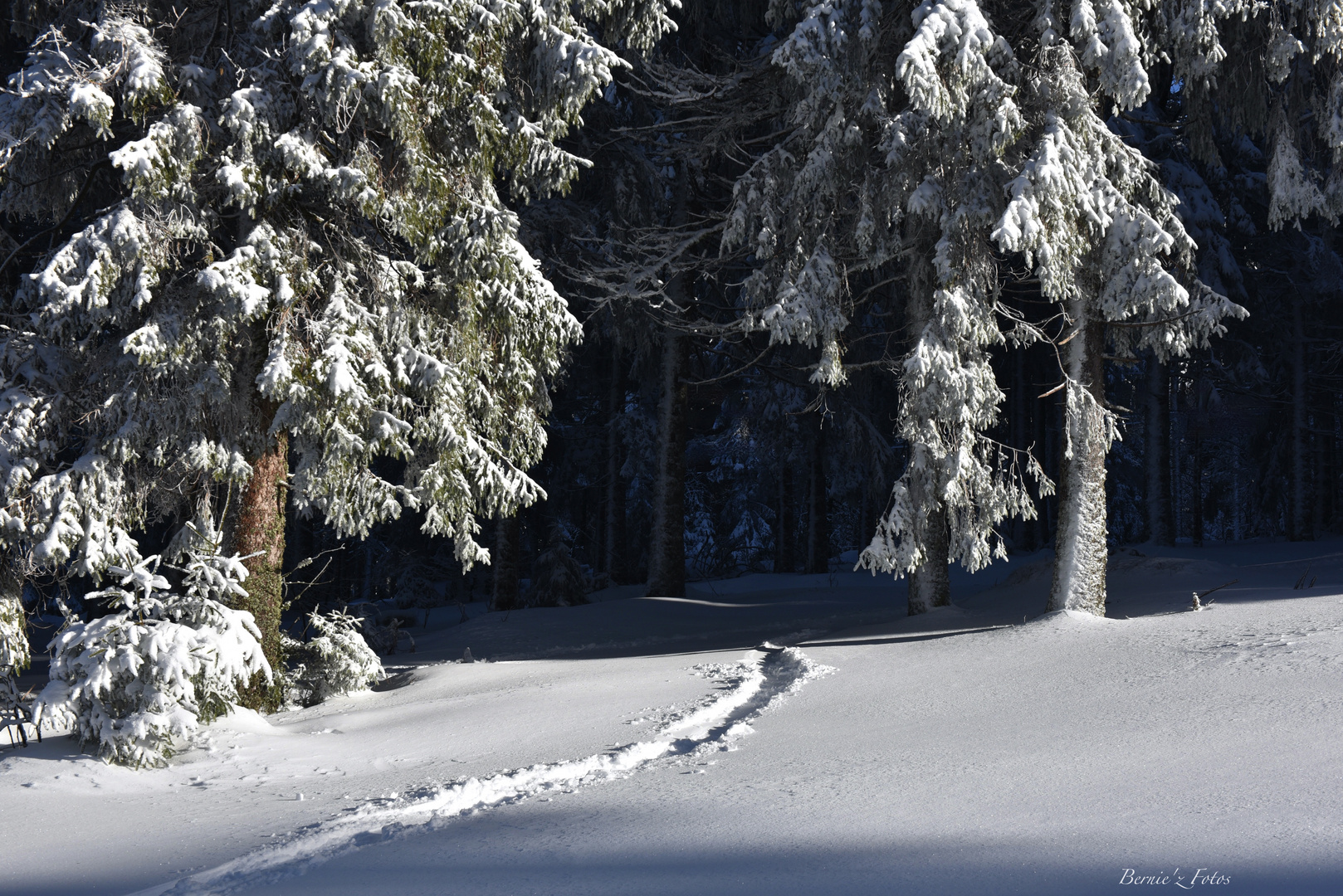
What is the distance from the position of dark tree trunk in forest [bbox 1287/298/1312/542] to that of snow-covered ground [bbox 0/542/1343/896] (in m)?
Answer: 15.0

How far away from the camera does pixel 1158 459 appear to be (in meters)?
19.6

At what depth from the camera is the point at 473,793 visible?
4.85m

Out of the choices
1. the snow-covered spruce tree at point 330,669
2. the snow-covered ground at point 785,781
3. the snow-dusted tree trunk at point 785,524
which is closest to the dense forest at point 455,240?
the snow-covered spruce tree at point 330,669

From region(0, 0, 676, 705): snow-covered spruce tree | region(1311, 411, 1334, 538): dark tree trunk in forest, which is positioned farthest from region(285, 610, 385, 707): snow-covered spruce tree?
region(1311, 411, 1334, 538): dark tree trunk in forest

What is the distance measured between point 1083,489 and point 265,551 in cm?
713

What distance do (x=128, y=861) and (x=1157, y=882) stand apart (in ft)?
12.8

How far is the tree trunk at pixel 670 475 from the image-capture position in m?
16.5

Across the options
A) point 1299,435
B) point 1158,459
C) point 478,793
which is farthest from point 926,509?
point 1299,435

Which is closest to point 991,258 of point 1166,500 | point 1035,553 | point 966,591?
point 966,591

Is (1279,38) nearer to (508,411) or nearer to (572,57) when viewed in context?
(572,57)

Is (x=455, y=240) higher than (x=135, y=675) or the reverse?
higher

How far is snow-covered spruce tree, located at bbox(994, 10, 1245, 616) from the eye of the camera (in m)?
8.00

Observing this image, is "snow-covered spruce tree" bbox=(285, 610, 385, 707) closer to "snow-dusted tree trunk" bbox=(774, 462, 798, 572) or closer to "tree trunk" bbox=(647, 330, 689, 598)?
"tree trunk" bbox=(647, 330, 689, 598)

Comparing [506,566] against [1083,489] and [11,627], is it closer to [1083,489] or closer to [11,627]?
[11,627]
